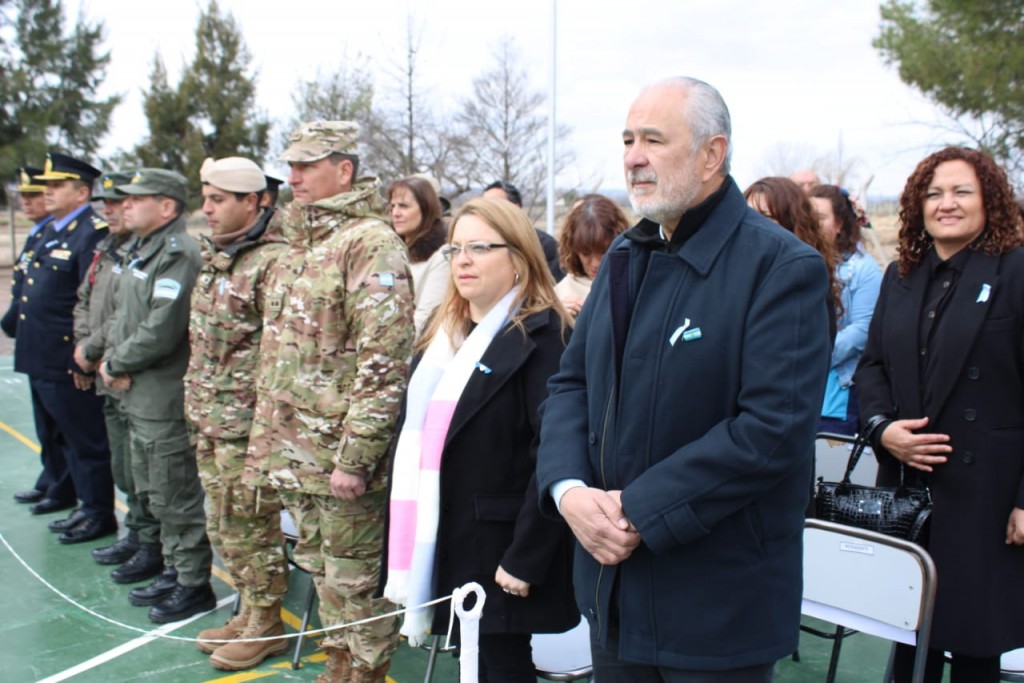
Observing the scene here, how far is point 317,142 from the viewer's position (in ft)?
11.1

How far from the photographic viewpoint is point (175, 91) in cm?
2897

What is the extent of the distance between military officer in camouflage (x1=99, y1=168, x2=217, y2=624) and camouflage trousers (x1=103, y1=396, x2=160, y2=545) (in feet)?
1.18

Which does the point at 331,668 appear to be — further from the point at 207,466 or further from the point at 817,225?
the point at 817,225

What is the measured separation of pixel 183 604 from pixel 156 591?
240 millimetres

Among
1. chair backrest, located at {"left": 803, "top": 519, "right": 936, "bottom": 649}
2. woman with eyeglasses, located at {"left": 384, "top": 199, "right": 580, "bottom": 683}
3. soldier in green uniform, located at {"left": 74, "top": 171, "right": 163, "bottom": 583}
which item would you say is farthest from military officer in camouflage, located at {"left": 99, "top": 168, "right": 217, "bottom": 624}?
chair backrest, located at {"left": 803, "top": 519, "right": 936, "bottom": 649}

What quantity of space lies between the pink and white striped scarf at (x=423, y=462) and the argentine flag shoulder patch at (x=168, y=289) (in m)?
1.96

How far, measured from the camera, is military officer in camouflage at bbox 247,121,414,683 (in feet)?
10.2

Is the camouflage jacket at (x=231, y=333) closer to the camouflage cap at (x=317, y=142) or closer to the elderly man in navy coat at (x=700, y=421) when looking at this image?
the camouflage cap at (x=317, y=142)

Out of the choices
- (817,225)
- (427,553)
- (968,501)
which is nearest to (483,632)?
(427,553)

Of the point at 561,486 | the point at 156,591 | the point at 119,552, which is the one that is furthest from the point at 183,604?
the point at 561,486

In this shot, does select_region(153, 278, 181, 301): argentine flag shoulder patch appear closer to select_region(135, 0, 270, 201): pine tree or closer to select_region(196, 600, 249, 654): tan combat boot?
select_region(196, 600, 249, 654): tan combat boot

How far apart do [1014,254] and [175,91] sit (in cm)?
3039

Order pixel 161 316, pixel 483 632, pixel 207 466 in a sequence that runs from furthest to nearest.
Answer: pixel 161 316 < pixel 207 466 < pixel 483 632

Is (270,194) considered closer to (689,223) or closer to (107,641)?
(107,641)
